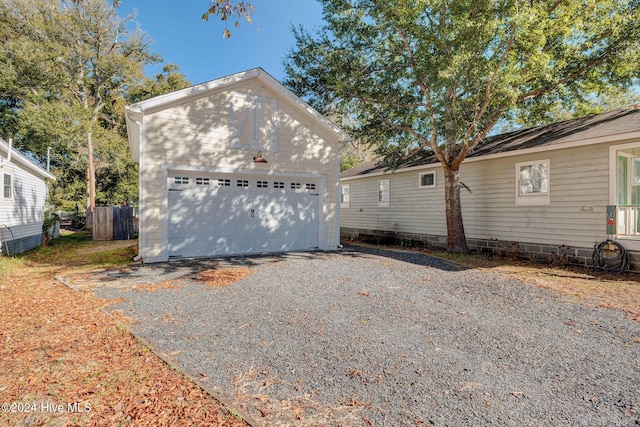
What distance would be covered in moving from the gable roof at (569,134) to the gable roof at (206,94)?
16.9ft

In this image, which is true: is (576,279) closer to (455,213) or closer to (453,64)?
(455,213)

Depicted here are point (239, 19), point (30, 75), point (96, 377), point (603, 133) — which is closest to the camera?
point (96, 377)

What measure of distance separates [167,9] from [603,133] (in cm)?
1233

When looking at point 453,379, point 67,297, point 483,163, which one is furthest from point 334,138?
point 453,379

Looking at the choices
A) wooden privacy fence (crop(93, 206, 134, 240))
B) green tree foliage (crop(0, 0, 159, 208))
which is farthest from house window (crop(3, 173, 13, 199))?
green tree foliage (crop(0, 0, 159, 208))

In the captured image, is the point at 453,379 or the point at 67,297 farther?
the point at 67,297

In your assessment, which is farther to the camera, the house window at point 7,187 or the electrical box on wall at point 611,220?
the house window at point 7,187

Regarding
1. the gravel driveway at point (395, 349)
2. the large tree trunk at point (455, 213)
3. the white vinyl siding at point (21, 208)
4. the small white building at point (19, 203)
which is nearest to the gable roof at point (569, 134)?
the large tree trunk at point (455, 213)

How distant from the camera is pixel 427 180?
13312 millimetres

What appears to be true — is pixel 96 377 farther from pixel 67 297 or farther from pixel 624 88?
pixel 624 88

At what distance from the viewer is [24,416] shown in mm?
2416

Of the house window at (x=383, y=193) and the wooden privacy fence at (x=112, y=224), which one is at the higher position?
the house window at (x=383, y=193)

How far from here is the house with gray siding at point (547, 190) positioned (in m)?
8.27

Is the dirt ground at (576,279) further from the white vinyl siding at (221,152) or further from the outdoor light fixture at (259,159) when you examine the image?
the outdoor light fixture at (259,159)
